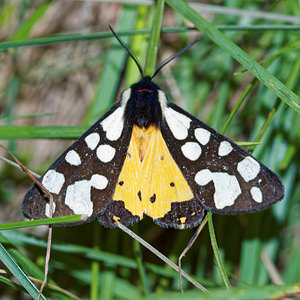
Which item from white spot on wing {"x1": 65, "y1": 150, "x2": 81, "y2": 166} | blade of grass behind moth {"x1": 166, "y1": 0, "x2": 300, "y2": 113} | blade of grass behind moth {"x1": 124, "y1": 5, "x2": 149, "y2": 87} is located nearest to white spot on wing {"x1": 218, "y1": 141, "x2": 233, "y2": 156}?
blade of grass behind moth {"x1": 166, "y1": 0, "x2": 300, "y2": 113}

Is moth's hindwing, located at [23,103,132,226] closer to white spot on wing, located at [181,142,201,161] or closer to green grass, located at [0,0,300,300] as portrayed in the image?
green grass, located at [0,0,300,300]

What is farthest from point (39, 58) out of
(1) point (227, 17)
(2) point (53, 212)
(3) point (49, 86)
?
(2) point (53, 212)

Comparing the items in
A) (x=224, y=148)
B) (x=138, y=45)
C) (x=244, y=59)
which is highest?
(x=138, y=45)

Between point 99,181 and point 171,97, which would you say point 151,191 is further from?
point 171,97

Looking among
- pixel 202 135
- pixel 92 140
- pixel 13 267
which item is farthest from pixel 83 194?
pixel 202 135

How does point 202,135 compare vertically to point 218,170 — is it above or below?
above
